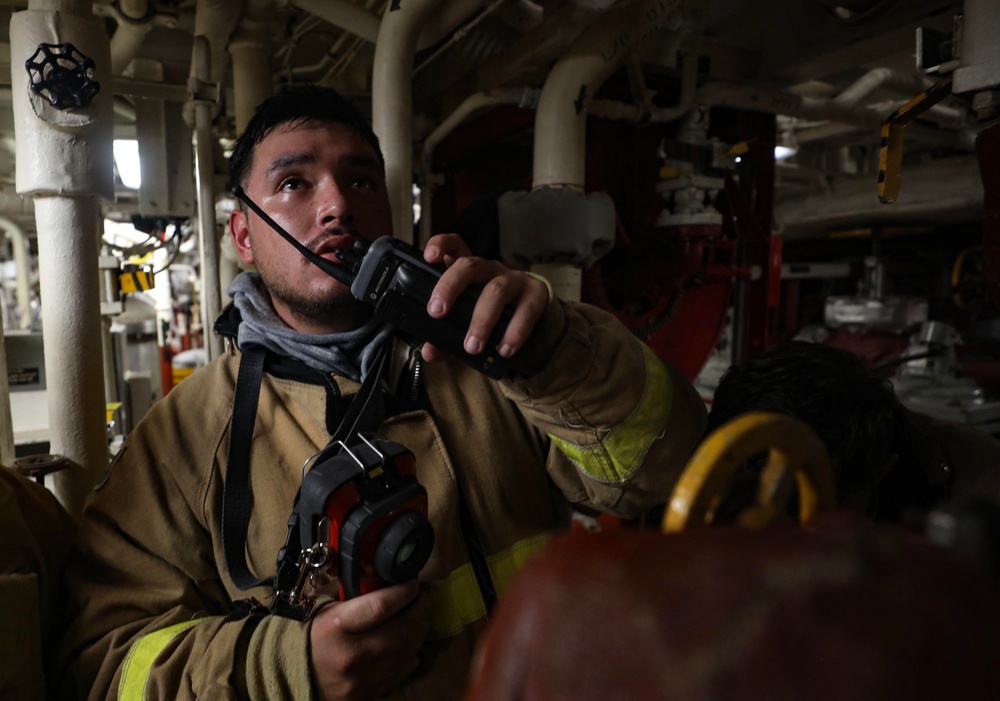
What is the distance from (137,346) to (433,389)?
3.14 m

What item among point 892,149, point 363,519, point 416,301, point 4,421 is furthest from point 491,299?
point 4,421

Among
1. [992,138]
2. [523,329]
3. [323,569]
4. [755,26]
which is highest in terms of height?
[755,26]

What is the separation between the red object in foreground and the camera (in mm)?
207

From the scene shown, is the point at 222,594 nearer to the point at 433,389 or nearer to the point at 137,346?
the point at 433,389

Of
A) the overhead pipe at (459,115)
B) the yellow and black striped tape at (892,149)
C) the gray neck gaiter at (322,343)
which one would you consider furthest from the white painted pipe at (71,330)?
the yellow and black striped tape at (892,149)

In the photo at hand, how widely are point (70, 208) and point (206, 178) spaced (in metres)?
0.71

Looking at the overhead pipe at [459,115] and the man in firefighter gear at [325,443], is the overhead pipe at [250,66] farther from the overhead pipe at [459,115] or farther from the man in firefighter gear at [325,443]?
the man in firefighter gear at [325,443]

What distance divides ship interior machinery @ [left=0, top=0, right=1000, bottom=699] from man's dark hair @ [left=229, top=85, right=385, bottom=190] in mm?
202

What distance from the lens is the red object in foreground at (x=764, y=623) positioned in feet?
0.68

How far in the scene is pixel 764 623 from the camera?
0.21m

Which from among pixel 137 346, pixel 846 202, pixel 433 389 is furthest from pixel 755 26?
pixel 137 346

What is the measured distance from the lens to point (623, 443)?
2.55 feet

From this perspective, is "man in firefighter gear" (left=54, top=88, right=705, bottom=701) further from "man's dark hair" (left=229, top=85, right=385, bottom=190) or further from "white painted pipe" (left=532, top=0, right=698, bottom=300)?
"white painted pipe" (left=532, top=0, right=698, bottom=300)

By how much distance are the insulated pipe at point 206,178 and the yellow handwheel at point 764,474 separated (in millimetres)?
1526
